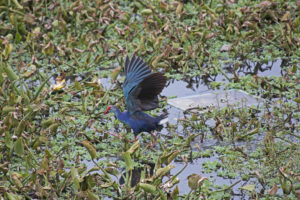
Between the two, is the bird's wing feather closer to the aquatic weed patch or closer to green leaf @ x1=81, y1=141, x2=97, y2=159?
the aquatic weed patch

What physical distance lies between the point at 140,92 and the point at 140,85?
3.3 inches

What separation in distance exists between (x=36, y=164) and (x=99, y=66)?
2.25 metres

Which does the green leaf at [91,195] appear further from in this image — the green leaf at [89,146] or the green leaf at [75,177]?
the green leaf at [89,146]

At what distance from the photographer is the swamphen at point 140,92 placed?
4.32 m

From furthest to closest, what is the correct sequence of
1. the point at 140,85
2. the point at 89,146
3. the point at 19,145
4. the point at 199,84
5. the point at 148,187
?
the point at 199,84 < the point at 140,85 < the point at 19,145 < the point at 89,146 < the point at 148,187

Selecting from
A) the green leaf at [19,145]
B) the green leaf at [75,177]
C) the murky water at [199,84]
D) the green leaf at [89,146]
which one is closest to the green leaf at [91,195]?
the green leaf at [75,177]

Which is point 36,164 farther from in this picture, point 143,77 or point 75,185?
point 143,77

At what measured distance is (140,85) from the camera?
4.34 meters

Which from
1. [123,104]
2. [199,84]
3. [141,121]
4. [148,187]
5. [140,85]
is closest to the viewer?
[148,187]

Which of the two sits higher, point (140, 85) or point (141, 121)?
point (140, 85)

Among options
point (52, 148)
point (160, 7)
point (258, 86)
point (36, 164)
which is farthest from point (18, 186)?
point (160, 7)

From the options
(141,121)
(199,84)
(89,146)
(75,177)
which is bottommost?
(75,177)

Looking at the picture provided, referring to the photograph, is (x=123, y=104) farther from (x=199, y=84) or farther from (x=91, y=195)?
(x=91, y=195)

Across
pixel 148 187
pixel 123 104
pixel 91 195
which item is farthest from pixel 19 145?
pixel 123 104
